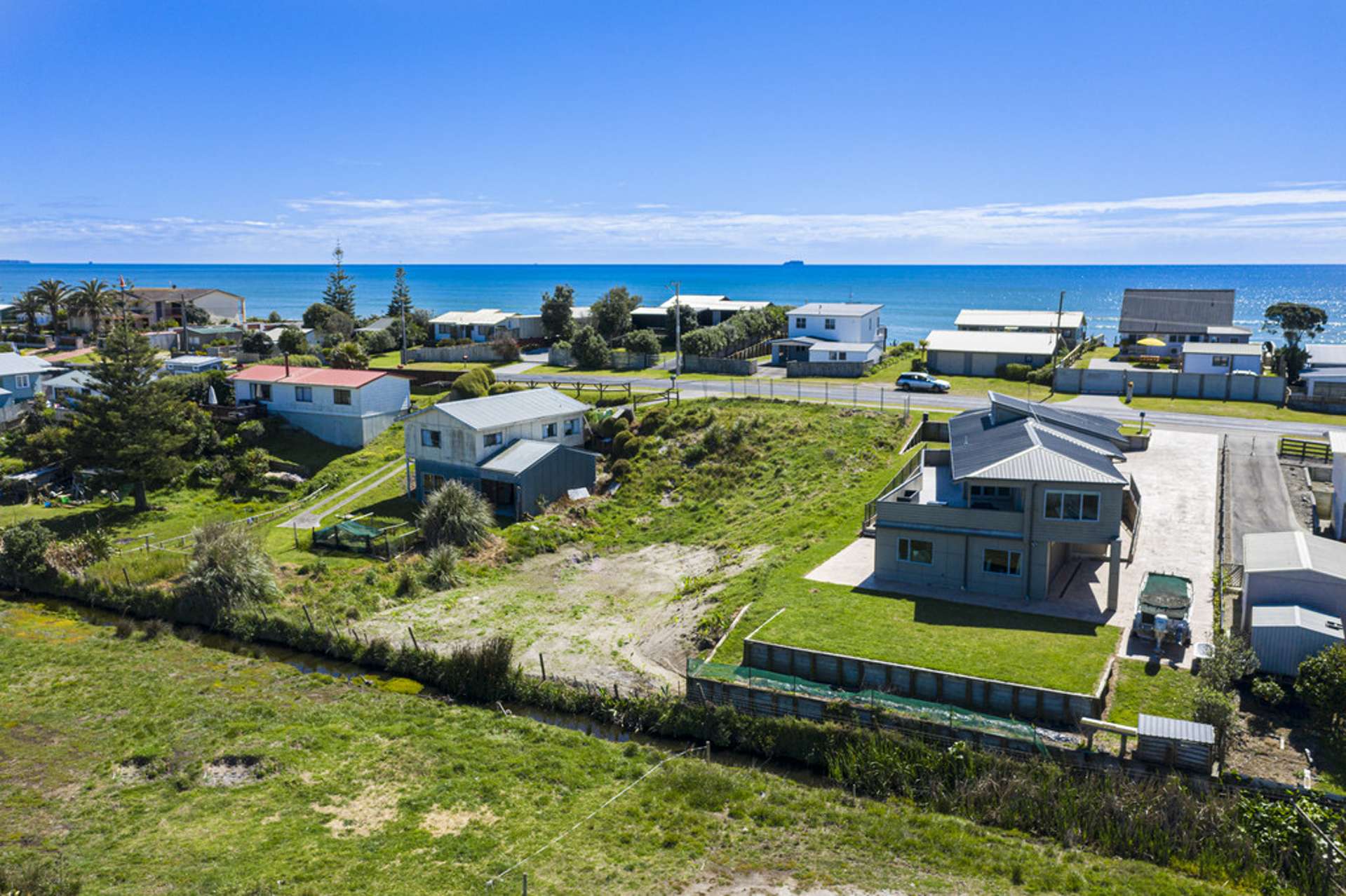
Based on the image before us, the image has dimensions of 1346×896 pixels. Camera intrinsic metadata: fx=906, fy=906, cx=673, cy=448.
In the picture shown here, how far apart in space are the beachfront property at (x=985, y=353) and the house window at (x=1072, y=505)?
42.4 m

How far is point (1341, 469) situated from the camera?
115ft

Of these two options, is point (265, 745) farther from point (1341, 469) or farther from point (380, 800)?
point (1341, 469)

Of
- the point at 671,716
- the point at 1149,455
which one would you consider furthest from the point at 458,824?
the point at 1149,455

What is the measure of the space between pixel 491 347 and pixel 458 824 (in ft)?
213

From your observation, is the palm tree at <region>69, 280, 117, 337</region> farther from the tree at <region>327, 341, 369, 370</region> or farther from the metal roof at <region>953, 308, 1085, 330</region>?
the metal roof at <region>953, 308, 1085, 330</region>

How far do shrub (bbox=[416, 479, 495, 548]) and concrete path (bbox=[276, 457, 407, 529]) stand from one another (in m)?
7.70

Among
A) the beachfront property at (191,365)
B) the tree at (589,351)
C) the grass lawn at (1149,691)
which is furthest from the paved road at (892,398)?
the grass lawn at (1149,691)

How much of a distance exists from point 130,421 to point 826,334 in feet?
177

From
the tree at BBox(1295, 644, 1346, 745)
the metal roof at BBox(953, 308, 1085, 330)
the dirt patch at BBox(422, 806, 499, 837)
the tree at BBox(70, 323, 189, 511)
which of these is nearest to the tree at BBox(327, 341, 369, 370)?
the tree at BBox(70, 323, 189, 511)

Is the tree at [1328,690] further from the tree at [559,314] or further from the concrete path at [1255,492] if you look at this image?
the tree at [559,314]

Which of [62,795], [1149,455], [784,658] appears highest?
[1149,455]

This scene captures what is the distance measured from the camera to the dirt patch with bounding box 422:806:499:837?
69.4ft

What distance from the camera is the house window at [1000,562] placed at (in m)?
30.6

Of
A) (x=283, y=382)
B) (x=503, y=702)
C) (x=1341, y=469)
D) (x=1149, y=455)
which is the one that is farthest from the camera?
(x=283, y=382)
